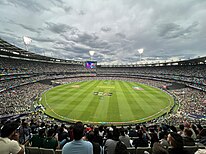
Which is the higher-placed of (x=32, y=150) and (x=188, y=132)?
(x=188, y=132)

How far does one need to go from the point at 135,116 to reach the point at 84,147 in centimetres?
2238

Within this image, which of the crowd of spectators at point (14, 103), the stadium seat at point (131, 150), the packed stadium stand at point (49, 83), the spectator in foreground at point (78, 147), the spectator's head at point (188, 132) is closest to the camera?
the spectator in foreground at point (78, 147)

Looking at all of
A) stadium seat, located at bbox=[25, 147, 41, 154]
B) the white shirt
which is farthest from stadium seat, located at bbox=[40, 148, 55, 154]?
the white shirt

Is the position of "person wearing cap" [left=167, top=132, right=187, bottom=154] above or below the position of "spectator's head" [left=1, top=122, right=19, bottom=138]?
below

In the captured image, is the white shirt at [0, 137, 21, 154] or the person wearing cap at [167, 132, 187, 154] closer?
the white shirt at [0, 137, 21, 154]

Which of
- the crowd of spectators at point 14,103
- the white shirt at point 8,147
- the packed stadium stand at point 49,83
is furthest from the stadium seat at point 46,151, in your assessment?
the crowd of spectators at point 14,103

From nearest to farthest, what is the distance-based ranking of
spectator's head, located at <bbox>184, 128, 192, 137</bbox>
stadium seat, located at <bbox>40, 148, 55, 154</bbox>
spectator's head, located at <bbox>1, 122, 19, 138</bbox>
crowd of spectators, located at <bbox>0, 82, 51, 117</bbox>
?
1. spectator's head, located at <bbox>1, 122, 19, 138</bbox>
2. stadium seat, located at <bbox>40, 148, 55, 154</bbox>
3. spectator's head, located at <bbox>184, 128, 192, 137</bbox>
4. crowd of spectators, located at <bbox>0, 82, 51, 117</bbox>

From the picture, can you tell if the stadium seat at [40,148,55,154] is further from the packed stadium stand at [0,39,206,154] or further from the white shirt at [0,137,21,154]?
the packed stadium stand at [0,39,206,154]

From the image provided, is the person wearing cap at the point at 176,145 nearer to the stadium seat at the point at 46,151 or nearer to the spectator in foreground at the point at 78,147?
the spectator in foreground at the point at 78,147

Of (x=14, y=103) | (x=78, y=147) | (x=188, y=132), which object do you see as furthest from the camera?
(x=14, y=103)

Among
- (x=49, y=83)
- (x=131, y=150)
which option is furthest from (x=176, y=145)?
(x=49, y=83)

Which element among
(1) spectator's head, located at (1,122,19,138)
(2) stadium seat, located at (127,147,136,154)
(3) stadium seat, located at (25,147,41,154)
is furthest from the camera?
(2) stadium seat, located at (127,147,136,154)

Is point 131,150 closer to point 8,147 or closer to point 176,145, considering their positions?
point 176,145

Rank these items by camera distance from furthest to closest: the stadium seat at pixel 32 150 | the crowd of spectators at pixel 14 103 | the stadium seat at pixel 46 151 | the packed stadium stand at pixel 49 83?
the crowd of spectators at pixel 14 103 → the packed stadium stand at pixel 49 83 → the stadium seat at pixel 32 150 → the stadium seat at pixel 46 151
